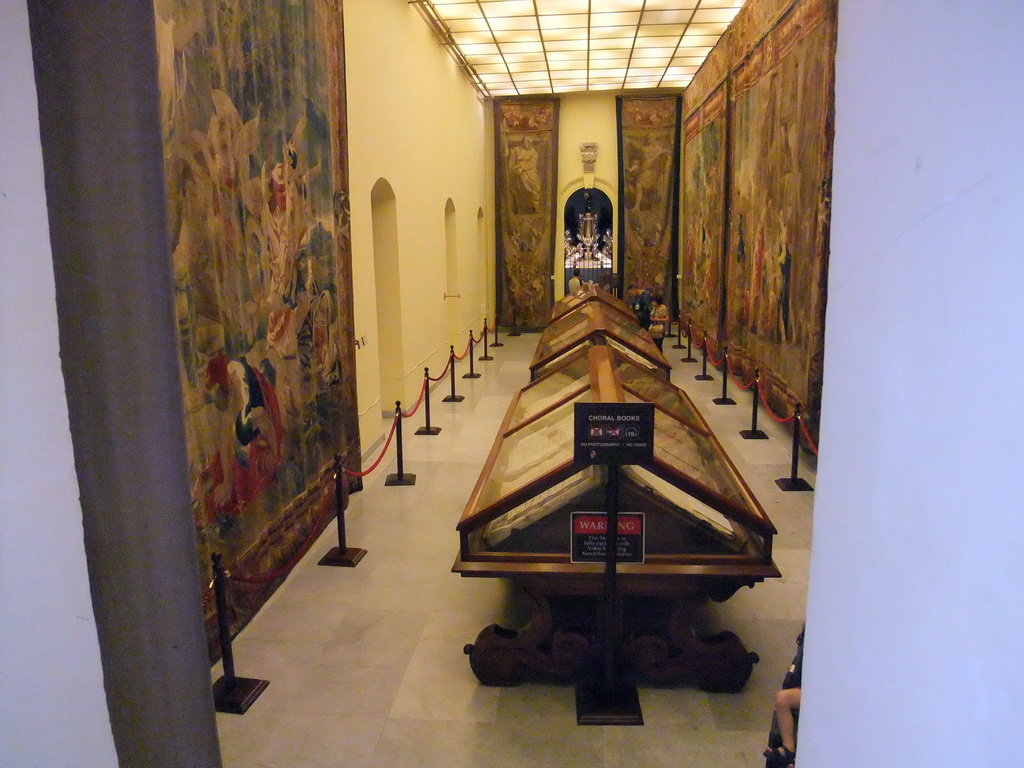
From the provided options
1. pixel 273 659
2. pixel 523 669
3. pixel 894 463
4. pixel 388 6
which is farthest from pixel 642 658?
pixel 388 6

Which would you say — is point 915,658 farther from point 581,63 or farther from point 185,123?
point 581,63

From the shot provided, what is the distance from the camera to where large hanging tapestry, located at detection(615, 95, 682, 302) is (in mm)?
21094

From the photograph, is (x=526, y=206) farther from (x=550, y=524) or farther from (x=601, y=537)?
(x=601, y=537)

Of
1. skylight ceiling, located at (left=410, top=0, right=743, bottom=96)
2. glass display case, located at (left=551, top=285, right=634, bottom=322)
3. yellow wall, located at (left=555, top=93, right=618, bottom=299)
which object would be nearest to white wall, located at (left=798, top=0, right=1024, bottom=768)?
glass display case, located at (left=551, top=285, right=634, bottom=322)

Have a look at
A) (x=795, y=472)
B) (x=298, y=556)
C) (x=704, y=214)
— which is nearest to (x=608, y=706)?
(x=298, y=556)

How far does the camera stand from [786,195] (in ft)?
33.0

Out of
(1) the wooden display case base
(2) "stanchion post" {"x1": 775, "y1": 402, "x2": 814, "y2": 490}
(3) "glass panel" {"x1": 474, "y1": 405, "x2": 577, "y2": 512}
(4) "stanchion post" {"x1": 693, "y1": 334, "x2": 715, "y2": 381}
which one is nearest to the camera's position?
(1) the wooden display case base

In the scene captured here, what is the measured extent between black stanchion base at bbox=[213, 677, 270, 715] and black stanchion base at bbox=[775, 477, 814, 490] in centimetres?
567

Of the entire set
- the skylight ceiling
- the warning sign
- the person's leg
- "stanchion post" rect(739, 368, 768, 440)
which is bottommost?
"stanchion post" rect(739, 368, 768, 440)

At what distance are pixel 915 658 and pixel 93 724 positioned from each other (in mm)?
1780

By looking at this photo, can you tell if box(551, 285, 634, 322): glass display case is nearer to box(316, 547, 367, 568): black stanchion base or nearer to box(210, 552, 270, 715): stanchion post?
box(316, 547, 367, 568): black stanchion base

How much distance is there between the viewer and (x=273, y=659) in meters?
5.09

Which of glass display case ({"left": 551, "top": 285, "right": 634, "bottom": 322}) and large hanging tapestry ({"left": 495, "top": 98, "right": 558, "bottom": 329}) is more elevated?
large hanging tapestry ({"left": 495, "top": 98, "right": 558, "bottom": 329})

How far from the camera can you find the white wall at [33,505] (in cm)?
159
